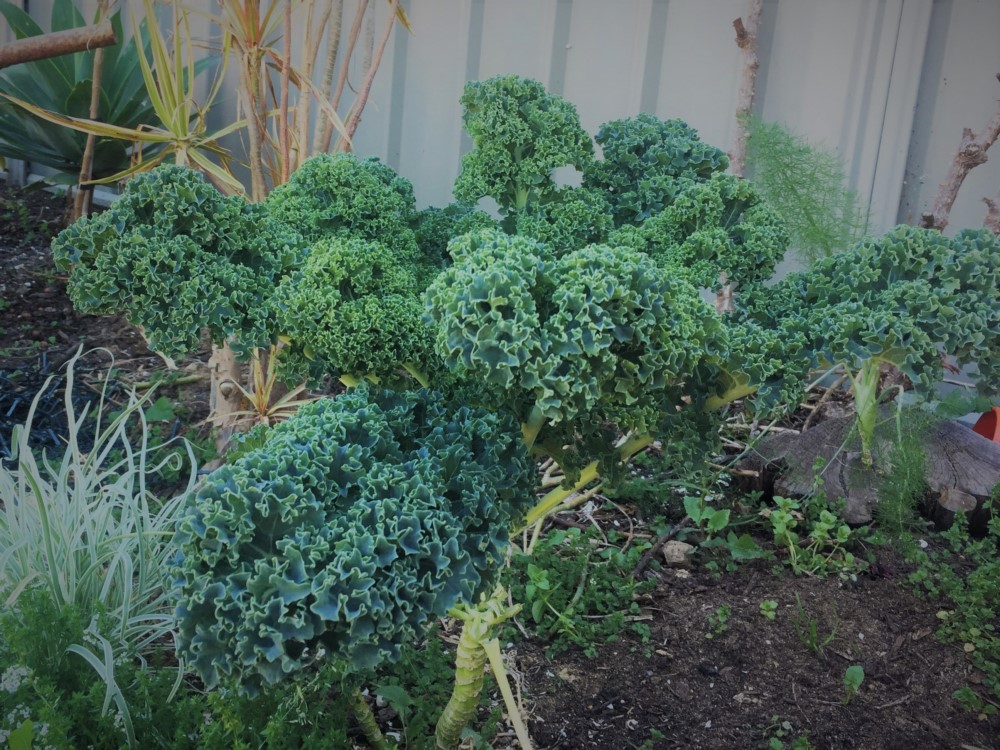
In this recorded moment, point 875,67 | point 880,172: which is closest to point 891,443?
point 880,172

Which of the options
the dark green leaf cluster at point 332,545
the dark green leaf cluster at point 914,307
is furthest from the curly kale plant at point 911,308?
the dark green leaf cluster at point 332,545

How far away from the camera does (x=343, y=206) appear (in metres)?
2.25

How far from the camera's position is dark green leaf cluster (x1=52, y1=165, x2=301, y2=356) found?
6.53 ft

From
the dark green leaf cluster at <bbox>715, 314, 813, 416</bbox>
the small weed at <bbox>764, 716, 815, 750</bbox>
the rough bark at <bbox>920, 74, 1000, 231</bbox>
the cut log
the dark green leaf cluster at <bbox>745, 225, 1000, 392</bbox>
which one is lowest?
the small weed at <bbox>764, 716, 815, 750</bbox>

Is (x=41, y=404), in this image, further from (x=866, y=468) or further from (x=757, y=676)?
(x=866, y=468)

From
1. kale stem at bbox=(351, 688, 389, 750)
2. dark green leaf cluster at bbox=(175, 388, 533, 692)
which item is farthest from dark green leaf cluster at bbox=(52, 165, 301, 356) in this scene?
kale stem at bbox=(351, 688, 389, 750)

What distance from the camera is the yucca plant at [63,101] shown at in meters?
5.52

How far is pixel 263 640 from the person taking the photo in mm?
1514

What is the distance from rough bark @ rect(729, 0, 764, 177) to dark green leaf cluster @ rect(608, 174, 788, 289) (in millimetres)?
2052

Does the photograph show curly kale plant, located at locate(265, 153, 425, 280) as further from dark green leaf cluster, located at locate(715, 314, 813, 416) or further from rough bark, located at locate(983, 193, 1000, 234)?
rough bark, located at locate(983, 193, 1000, 234)

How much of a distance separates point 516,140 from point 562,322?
808 mm

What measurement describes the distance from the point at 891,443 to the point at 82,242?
9.77 feet

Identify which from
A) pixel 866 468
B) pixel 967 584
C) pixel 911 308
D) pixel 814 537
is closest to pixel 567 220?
pixel 911 308

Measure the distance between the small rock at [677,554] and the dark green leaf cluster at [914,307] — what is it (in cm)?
135
